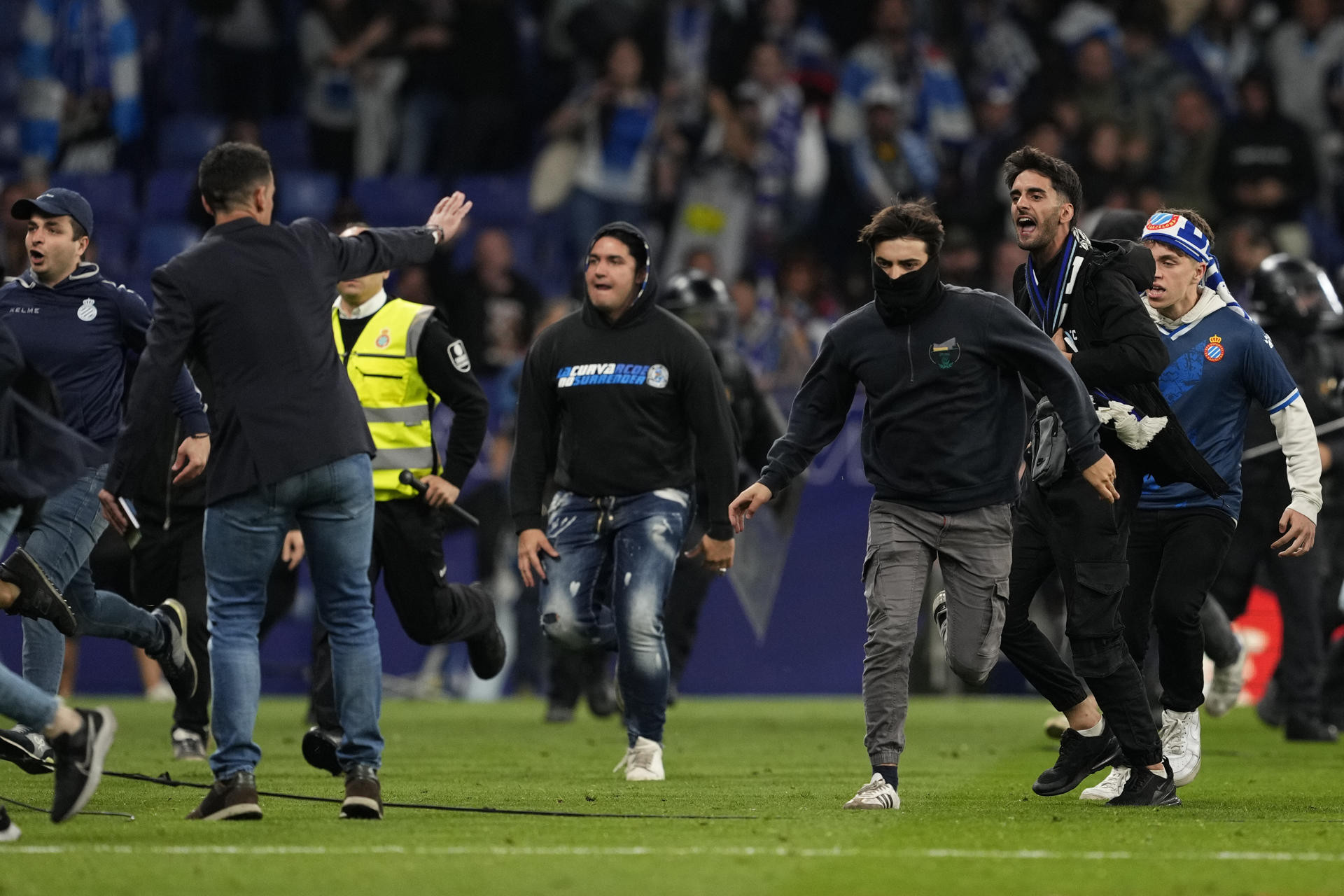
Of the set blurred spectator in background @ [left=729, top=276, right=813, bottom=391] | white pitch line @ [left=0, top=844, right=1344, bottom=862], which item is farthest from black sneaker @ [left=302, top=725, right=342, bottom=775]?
blurred spectator in background @ [left=729, top=276, right=813, bottom=391]

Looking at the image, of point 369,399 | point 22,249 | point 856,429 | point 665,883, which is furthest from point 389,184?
point 665,883

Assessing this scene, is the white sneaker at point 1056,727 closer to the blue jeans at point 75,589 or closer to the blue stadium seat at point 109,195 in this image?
the blue jeans at point 75,589

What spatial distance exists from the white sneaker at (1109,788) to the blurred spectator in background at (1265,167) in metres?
10.3

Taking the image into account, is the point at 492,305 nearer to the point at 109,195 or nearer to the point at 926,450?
the point at 109,195

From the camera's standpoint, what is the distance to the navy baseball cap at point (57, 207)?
27.1 ft

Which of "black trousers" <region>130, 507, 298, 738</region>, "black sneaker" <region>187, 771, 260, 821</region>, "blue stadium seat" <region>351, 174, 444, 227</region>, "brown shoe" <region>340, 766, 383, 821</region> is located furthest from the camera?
"blue stadium seat" <region>351, 174, 444, 227</region>

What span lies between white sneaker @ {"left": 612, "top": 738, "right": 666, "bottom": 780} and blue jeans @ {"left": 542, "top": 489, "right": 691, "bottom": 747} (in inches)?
1.6

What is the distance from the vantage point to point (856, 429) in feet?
48.4

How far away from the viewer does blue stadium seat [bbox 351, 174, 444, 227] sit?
18469mm

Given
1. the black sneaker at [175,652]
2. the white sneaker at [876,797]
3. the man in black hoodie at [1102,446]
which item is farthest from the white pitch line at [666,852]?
the black sneaker at [175,652]

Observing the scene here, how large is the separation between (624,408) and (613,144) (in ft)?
30.7

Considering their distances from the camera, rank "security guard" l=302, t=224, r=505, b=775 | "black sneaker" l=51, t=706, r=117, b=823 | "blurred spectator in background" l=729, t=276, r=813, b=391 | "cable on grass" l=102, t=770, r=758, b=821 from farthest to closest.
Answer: "blurred spectator in background" l=729, t=276, r=813, b=391 < "security guard" l=302, t=224, r=505, b=775 < "cable on grass" l=102, t=770, r=758, b=821 < "black sneaker" l=51, t=706, r=117, b=823

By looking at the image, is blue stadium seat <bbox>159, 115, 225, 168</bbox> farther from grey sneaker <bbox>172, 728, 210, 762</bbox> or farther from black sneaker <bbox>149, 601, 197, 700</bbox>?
black sneaker <bbox>149, 601, 197, 700</bbox>

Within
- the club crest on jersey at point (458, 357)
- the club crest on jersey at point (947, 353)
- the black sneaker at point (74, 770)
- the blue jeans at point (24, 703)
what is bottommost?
the black sneaker at point (74, 770)
